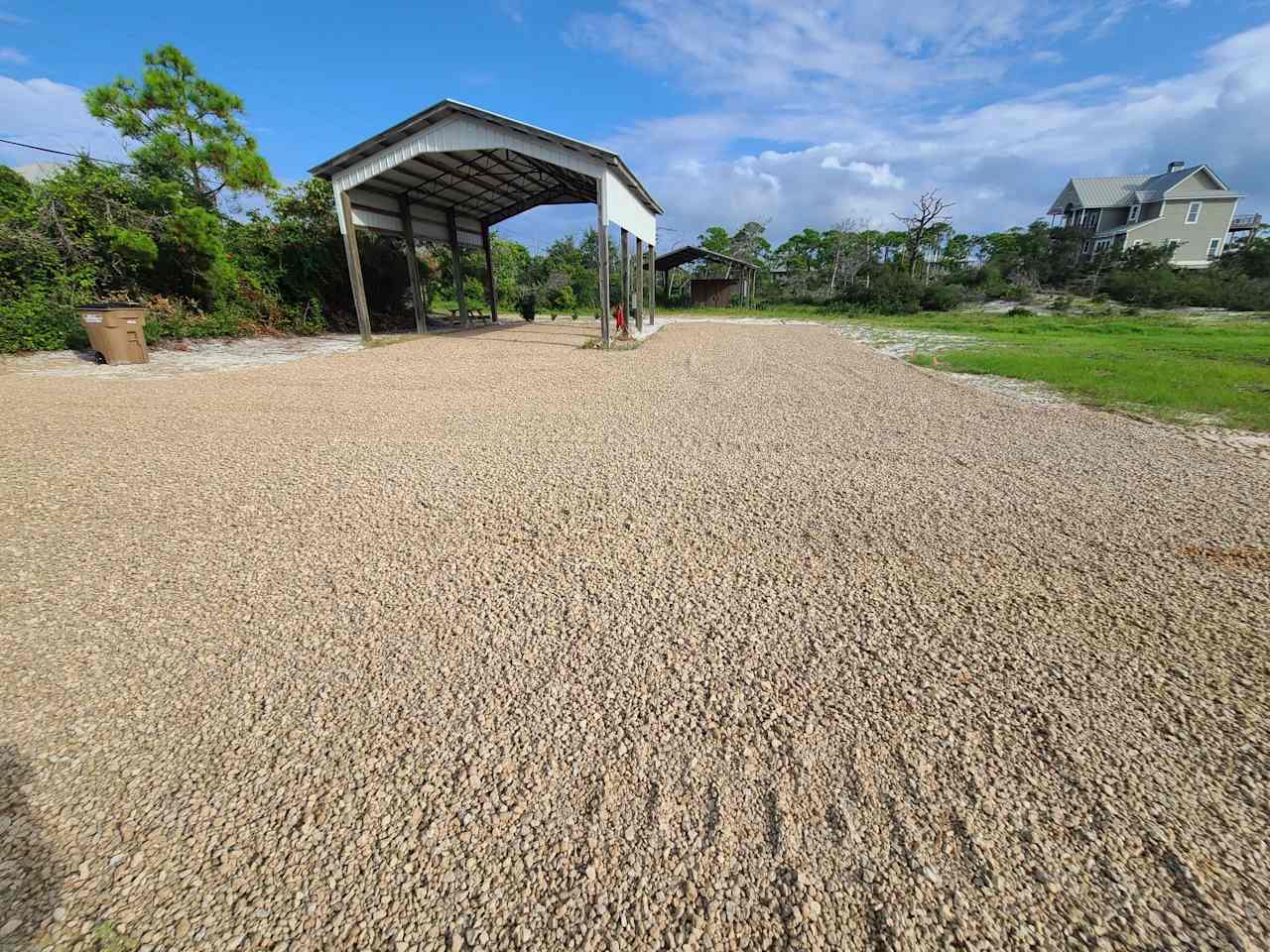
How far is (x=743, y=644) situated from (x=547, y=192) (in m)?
18.9

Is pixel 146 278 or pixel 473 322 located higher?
pixel 146 278

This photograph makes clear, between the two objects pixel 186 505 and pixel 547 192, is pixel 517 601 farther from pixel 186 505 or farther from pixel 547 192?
pixel 547 192

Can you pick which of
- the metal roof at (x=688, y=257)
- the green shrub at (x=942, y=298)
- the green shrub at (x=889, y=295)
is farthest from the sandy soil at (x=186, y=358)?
the green shrub at (x=942, y=298)

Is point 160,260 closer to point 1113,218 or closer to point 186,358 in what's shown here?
point 186,358

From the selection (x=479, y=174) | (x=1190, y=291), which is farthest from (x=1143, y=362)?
(x=1190, y=291)

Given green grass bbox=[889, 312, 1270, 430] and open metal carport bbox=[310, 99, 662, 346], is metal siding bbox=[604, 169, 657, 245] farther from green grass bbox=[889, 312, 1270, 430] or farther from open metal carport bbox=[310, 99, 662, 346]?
green grass bbox=[889, 312, 1270, 430]

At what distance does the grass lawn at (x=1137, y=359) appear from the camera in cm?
671

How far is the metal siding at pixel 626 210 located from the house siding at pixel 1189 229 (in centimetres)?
3890

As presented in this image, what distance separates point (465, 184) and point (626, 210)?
5.46 meters

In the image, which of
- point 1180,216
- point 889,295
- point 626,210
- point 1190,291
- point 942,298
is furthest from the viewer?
point 1180,216

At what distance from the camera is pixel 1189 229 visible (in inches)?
1430

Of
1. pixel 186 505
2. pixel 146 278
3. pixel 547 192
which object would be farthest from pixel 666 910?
pixel 547 192

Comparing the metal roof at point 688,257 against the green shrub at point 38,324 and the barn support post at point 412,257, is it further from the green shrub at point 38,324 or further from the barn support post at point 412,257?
the green shrub at point 38,324

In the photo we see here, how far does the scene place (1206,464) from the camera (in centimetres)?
460
